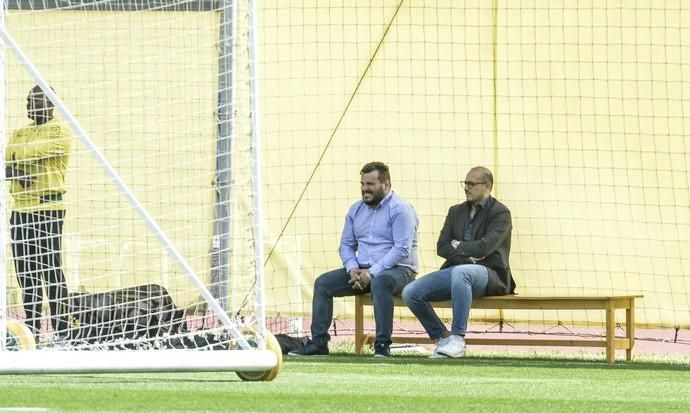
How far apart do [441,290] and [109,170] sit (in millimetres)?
3502

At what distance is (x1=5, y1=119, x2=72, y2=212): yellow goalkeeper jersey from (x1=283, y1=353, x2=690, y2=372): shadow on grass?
154cm

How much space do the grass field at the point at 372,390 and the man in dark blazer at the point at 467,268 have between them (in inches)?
31.0

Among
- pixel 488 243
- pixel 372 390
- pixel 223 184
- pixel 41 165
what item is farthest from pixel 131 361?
pixel 488 243

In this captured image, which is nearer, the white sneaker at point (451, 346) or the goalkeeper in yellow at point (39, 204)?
the goalkeeper in yellow at point (39, 204)

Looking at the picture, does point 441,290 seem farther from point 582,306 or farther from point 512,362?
point 582,306

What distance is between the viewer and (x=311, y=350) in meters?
9.56

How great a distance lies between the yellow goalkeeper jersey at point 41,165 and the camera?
A: 26.9ft

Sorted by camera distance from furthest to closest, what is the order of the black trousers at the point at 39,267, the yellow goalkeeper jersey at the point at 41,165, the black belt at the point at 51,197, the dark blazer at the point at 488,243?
the dark blazer at the point at 488,243
the black belt at the point at 51,197
the yellow goalkeeper jersey at the point at 41,165
the black trousers at the point at 39,267

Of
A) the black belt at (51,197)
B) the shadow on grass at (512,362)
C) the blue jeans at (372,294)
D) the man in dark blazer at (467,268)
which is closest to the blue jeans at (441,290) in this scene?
the man in dark blazer at (467,268)

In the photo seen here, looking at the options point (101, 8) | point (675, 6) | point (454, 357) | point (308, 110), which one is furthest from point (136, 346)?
point (675, 6)

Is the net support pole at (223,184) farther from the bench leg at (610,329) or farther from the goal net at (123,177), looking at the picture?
the bench leg at (610,329)

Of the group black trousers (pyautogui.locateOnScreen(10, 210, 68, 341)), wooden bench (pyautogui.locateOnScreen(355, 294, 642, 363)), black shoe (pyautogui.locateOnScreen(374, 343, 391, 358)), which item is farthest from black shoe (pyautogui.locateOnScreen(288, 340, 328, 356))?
black trousers (pyautogui.locateOnScreen(10, 210, 68, 341))

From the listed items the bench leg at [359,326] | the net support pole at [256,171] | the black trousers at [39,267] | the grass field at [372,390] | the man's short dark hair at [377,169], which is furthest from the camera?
the bench leg at [359,326]

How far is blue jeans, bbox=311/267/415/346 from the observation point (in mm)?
9516
